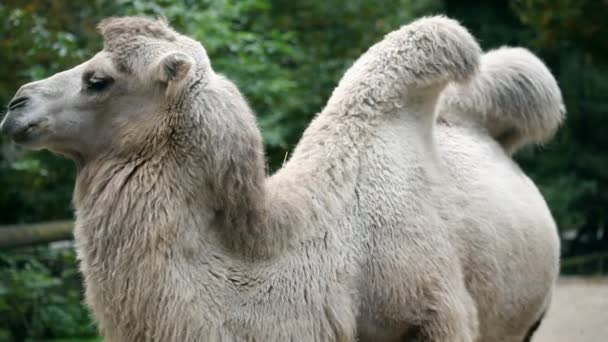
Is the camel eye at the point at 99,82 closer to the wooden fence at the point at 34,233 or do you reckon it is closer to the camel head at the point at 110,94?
the camel head at the point at 110,94

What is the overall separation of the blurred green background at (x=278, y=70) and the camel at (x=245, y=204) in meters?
3.35

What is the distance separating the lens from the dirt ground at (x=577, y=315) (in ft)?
28.6

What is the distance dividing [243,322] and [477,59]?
2098 millimetres

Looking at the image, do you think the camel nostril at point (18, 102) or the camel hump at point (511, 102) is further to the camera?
the camel hump at point (511, 102)

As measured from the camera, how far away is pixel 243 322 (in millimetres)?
3785

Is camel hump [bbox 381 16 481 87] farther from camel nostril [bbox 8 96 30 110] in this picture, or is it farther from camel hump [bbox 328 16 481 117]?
camel nostril [bbox 8 96 30 110]

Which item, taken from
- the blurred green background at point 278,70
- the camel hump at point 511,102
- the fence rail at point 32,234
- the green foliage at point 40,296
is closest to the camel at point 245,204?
the camel hump at point 511,102

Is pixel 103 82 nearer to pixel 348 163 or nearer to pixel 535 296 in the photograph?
pixel 348 163

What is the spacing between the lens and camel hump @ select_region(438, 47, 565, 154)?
5.92 meters

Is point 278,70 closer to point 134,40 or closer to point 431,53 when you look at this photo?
point 431,53

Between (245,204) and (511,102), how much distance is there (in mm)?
2845

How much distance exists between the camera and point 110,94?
3971mm

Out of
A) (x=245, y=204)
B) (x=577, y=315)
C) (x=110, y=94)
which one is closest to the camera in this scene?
(x=245, y=204)

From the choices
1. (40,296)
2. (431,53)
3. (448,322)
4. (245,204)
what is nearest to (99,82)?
(245,204)
